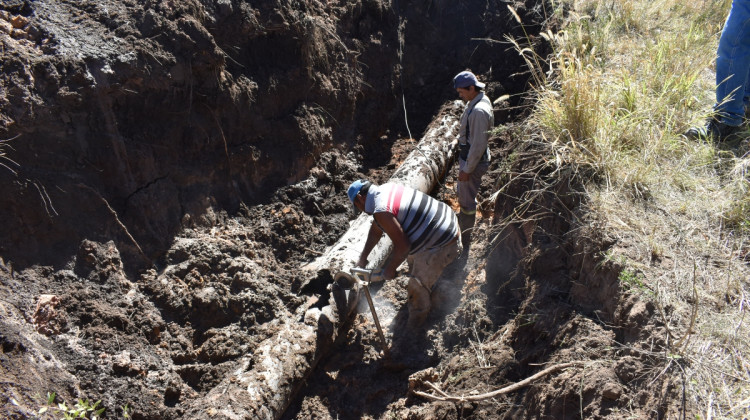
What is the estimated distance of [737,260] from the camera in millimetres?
3408

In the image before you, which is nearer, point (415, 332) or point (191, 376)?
point (191, 376)

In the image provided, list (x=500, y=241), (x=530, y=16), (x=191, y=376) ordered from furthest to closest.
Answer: (x=530, y=16) < (x=500, y=241) < (x=191, y=376)

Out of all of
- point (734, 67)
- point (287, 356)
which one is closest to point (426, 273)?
point (287, 356)

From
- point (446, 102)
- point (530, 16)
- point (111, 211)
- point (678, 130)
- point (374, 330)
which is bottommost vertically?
point (374, 330)

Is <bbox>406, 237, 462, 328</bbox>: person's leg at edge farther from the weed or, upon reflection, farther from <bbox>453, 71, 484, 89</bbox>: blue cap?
the weed

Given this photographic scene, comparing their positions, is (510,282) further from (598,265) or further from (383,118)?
(383,118)

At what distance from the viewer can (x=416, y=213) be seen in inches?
170

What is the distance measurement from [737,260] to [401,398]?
8.39 feet

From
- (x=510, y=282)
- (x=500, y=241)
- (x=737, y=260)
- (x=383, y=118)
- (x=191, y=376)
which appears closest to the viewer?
(x=737, y=260)

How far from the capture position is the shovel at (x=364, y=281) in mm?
4273

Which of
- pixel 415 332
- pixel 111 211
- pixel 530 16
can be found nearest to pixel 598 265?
pixel 415 332

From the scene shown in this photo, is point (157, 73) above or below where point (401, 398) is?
above

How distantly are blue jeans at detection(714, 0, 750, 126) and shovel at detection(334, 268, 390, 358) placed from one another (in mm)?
3302

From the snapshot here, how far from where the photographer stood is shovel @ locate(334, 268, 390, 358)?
14.0 ft
